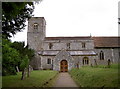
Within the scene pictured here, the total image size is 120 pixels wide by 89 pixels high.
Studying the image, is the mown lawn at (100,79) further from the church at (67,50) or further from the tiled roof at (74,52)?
the tiled roof at (74,52)

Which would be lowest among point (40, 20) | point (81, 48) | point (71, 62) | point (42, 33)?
point (71, 62)

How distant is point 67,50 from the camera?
4322 cm

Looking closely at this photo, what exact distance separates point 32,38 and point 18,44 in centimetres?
1560

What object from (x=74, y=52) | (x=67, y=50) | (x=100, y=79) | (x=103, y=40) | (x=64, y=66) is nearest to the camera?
(x=100, y=79)

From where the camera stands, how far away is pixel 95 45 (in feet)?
142

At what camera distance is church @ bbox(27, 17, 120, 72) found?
128ft

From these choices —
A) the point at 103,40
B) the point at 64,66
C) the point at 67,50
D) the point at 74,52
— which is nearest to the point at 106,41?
the point at 103,40

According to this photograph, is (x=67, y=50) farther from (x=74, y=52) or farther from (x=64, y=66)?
(x=64, y=66)

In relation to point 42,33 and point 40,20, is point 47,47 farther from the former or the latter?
point 40,20

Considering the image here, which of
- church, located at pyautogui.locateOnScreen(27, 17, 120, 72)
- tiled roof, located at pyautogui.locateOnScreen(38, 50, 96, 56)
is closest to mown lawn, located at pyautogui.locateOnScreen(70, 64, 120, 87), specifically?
church, located at pyautogui.locateOnScreen(27, 17, 120, 72)

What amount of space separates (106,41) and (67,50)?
10.2m

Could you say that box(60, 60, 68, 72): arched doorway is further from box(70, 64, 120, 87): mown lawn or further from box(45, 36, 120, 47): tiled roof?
box(70, 64, 120, 87): mown lawn

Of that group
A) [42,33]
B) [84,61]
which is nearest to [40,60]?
[42,33]

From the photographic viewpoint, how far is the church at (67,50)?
3897 cm
